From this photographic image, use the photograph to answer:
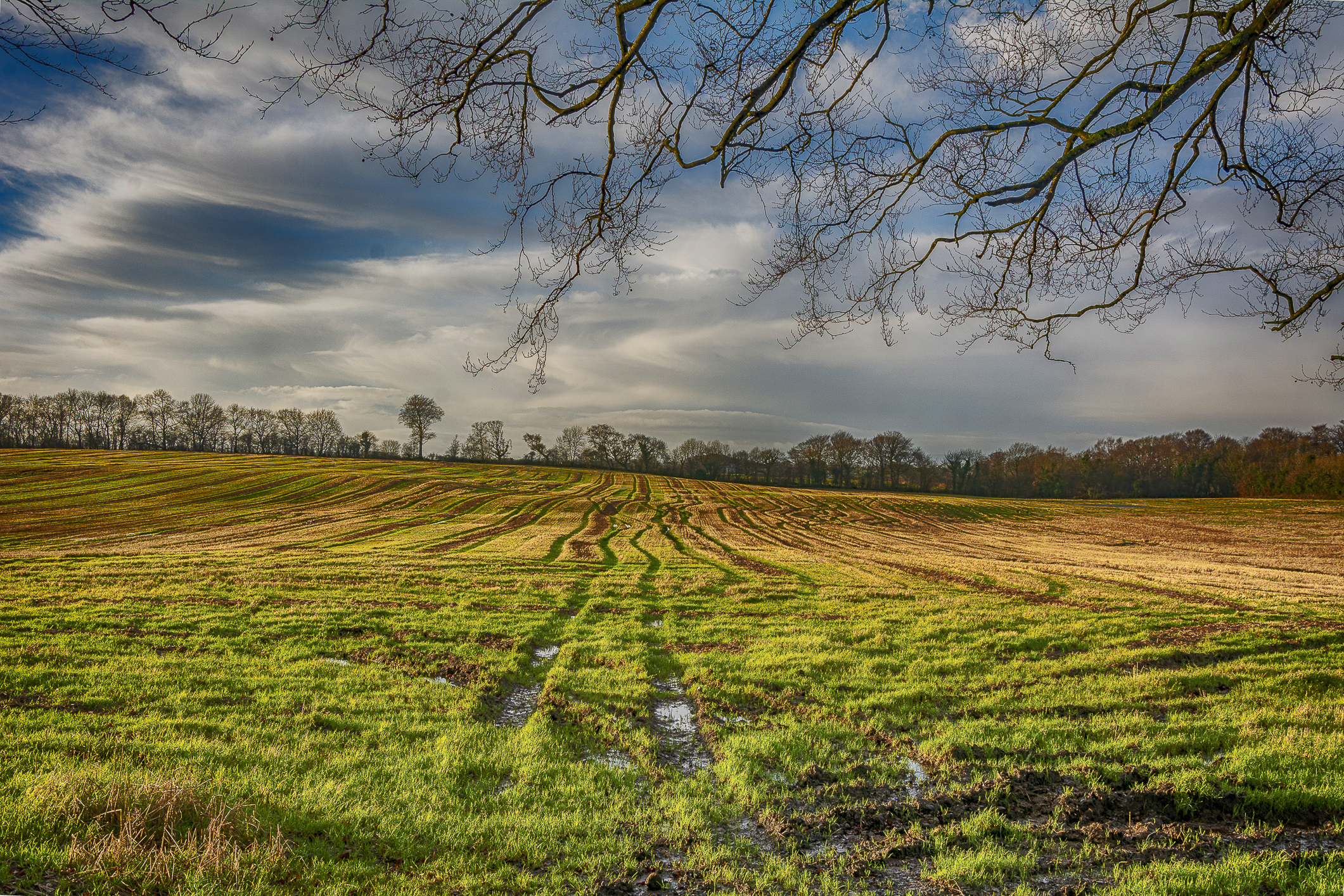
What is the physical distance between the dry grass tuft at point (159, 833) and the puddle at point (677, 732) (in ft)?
13.3

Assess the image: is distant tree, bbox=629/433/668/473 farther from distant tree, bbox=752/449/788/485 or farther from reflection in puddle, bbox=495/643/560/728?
reflection in puddle, bbox=495/643/560/728

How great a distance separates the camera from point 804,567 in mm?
24656

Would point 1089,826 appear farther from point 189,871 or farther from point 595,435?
point 595,435

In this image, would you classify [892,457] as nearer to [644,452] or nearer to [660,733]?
[644,452]

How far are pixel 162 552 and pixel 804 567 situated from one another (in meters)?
29.3

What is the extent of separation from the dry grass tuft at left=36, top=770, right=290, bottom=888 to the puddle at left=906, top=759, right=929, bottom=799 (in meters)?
5.71

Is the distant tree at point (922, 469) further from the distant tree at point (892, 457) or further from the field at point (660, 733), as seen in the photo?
the field at point (660, 733)

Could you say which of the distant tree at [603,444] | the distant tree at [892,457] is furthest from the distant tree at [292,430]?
the distant tree at [892,457]

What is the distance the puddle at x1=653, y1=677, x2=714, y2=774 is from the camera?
6.68m

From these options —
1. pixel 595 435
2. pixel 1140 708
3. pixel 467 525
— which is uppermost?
pixel 595 435

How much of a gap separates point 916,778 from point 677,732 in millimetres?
3042

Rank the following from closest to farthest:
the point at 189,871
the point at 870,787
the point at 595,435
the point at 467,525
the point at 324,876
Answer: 1. the point at 189,871
2. the point at 324,876
3. the point at 870,787
4. the point at 467,525
5. the point at 595,435

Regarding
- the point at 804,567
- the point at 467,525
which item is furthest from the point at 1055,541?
the point at 467,525

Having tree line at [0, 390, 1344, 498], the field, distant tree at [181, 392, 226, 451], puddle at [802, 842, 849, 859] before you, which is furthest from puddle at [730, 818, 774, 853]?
distant tree at [181, 392, 226, 451]
